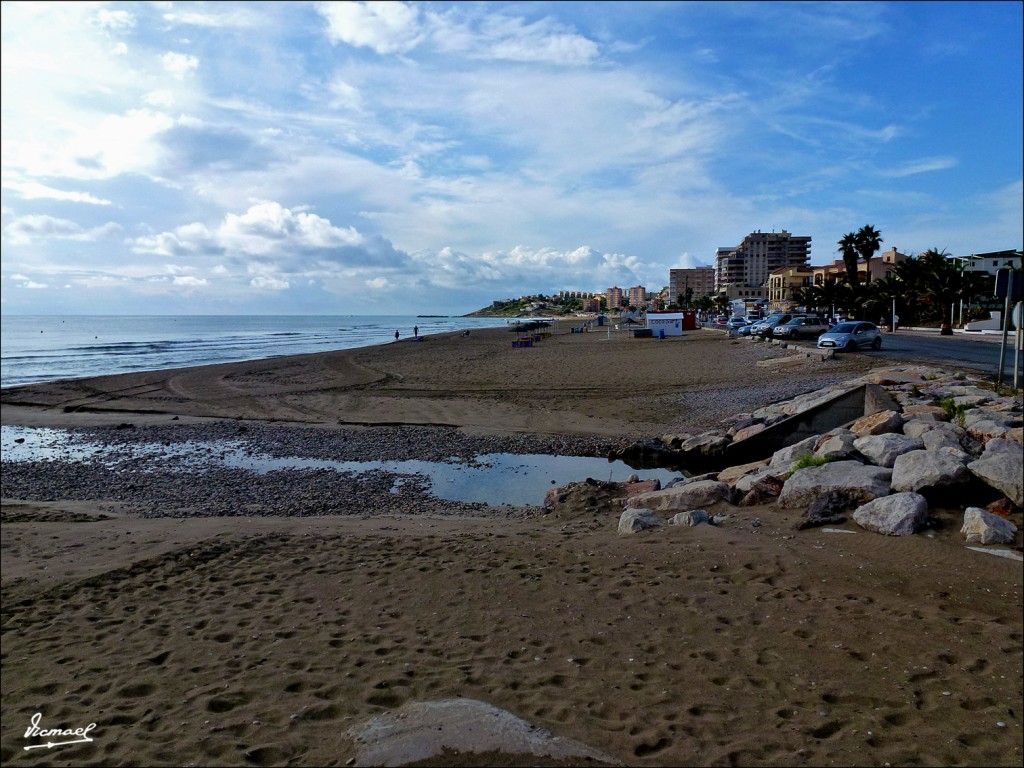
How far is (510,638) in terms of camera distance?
5.07 m

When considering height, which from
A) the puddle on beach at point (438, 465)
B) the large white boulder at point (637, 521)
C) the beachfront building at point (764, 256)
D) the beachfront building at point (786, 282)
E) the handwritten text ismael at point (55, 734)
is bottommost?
the puddle on beach at point (438, 465)

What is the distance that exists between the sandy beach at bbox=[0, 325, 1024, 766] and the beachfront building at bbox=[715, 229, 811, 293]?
528 feet

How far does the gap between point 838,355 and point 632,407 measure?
1149 cm

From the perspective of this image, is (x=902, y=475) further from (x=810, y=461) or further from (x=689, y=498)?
(x=689, y=498)

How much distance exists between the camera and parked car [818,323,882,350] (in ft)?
93.6

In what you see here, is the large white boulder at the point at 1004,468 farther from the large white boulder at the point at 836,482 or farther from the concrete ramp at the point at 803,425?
the concrete ramp at the point at 803,425

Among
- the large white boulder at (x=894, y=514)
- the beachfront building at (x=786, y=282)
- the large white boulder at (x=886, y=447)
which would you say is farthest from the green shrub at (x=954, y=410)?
the beachfront building at (x=786, y=282)

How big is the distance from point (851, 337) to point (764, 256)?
14212cm

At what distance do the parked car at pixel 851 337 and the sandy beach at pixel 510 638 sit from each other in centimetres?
2342

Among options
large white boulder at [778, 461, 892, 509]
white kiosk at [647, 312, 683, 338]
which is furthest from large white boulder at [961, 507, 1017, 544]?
white kiosk at [647, 312, 683, 338]

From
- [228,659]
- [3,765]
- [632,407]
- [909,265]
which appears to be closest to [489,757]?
[228,659]

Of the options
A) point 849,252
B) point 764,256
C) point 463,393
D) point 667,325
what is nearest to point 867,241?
point 849,252

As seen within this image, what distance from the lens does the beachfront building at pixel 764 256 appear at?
158 meters

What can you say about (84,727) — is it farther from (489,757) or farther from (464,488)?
(464,488)
